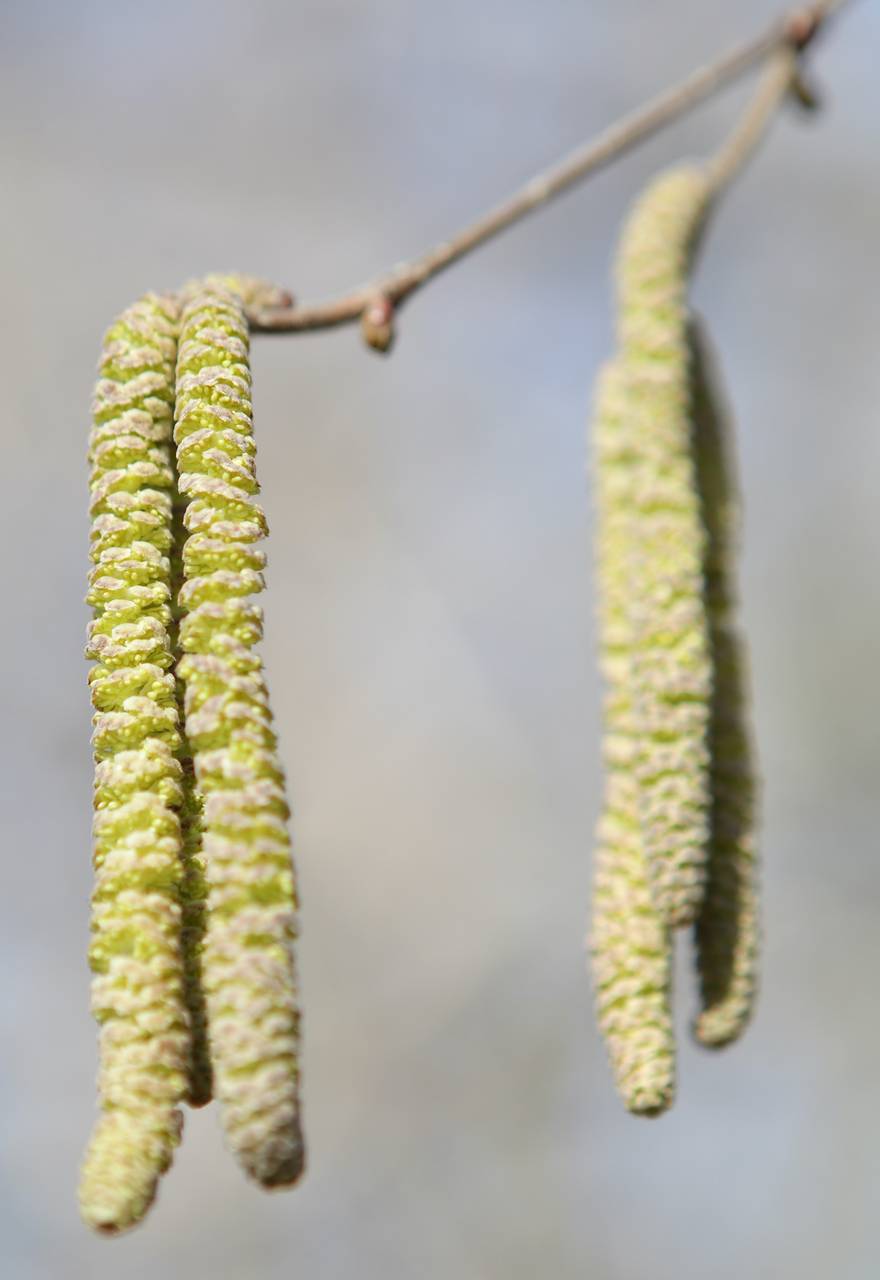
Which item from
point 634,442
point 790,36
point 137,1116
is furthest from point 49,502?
point 137,1116

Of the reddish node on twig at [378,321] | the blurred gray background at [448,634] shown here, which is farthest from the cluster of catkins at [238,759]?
the blurred gray background at [448,634]

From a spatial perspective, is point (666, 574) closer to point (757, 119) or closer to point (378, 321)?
point (378, 321)

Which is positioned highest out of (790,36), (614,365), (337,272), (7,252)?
(337,272)

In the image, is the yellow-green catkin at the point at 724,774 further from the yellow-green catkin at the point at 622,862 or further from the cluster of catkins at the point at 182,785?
the cluster of catkins at the point at 182,785

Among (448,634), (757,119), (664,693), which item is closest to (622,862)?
(664,693)

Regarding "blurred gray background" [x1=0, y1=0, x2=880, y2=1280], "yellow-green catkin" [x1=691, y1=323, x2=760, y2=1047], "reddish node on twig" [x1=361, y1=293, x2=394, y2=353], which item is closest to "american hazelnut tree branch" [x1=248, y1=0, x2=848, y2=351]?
"reddish node on twig" [x1=361, y1=293, x2=394, y2=353]

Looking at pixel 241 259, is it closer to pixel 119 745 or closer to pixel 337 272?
pixel 337 272

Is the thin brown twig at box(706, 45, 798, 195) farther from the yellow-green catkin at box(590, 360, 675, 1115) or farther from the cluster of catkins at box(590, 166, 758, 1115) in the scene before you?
the yellow-green catkin at box(590, 360, 675, 1115)
